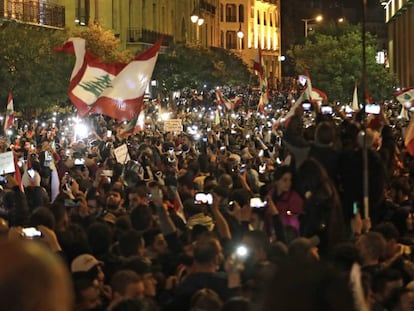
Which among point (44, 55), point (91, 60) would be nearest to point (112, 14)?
point (44, 55)

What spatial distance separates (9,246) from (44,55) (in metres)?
35.8

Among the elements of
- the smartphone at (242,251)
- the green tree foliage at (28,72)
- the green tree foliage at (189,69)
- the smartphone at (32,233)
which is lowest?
the smartphone at (242,251)

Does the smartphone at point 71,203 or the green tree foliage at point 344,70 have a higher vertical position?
the green tree foliage at point 344,70

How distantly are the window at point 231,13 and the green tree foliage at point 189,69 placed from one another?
48.9m

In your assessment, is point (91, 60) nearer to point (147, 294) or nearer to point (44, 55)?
point (147, 294)

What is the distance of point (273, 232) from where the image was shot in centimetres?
923

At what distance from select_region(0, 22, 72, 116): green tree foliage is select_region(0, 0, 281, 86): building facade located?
19.7 ft

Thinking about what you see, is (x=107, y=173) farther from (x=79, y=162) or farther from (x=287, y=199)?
(x=287, y=199)

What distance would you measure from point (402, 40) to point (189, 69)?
49.9 feet

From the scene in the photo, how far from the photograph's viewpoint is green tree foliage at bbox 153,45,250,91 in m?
59.5

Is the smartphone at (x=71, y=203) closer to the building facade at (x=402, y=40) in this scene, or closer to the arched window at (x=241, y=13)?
the building facade at (x=402, y=40)

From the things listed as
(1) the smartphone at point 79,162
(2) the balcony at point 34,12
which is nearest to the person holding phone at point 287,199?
(1) the smartphone at point 79,162

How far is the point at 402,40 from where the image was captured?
67500 mm

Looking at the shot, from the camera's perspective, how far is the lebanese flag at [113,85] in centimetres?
1623
